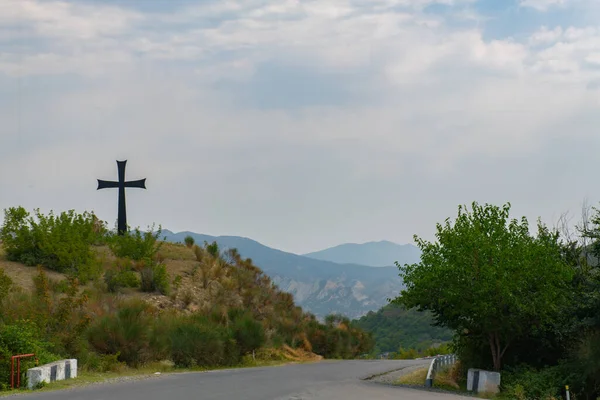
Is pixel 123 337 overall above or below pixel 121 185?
below

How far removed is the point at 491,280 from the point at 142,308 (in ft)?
43.4

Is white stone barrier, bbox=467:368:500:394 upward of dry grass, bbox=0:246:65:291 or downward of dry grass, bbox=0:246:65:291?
downward

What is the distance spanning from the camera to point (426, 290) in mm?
28391

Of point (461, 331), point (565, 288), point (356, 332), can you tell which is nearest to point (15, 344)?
point (461, 331)

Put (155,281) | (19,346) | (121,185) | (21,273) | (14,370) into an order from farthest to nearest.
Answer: (121,185)
(155,281)
(21,273)
(19,346)
(14,370)

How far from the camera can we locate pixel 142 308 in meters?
31.8

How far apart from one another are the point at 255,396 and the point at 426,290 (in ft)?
32.9

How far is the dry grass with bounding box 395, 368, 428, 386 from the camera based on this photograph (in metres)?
29.3

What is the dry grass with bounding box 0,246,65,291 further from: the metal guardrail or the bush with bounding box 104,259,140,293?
the metal guardrail

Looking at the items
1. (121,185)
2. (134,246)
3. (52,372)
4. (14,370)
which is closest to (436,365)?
(52,372)

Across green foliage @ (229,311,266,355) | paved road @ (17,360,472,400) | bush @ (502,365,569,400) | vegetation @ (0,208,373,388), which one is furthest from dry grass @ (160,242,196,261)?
bush @ (502,365,569,400)

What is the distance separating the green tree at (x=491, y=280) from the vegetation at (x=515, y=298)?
1.3 inches

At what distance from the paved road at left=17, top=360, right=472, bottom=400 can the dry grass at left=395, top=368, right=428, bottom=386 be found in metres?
2.02

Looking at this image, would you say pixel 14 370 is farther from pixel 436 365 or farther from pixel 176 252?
pixel 176 252
